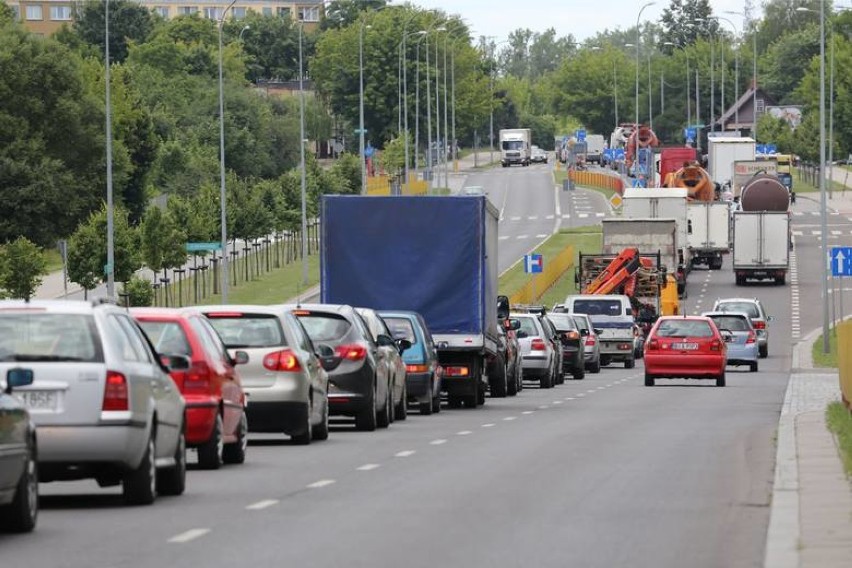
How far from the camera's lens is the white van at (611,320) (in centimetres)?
5975

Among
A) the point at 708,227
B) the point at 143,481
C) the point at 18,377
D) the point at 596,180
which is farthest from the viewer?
the point at 596,180

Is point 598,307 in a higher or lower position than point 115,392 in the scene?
lower

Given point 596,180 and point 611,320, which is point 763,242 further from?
point 596,180

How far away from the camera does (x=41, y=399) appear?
1605 cm

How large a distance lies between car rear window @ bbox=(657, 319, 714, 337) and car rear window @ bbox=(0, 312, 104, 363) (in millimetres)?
29984

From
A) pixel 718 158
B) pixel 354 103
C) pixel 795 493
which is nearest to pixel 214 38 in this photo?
pixel 354 103

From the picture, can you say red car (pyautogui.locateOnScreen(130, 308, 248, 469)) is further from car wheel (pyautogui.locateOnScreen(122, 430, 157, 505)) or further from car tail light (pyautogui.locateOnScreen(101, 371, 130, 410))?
car tail light (pyautogui.locateOnScreen(101, 371, 130, 410))

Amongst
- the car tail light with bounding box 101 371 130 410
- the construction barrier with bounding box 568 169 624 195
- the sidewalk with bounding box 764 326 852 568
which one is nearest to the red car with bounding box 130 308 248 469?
the car tail light with bounding box 101 371 130 410

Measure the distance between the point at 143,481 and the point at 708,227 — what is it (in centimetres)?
7446

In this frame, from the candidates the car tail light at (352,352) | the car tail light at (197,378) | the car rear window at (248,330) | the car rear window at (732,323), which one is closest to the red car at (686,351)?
the car rear window at (732,323)

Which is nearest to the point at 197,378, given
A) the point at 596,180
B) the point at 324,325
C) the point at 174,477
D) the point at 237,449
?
the point at 237,449

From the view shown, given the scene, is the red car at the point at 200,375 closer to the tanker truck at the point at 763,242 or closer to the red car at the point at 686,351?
the red car at the point at 686,351

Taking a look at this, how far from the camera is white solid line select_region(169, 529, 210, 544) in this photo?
1420cm

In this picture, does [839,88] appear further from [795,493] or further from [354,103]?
[795,493]
